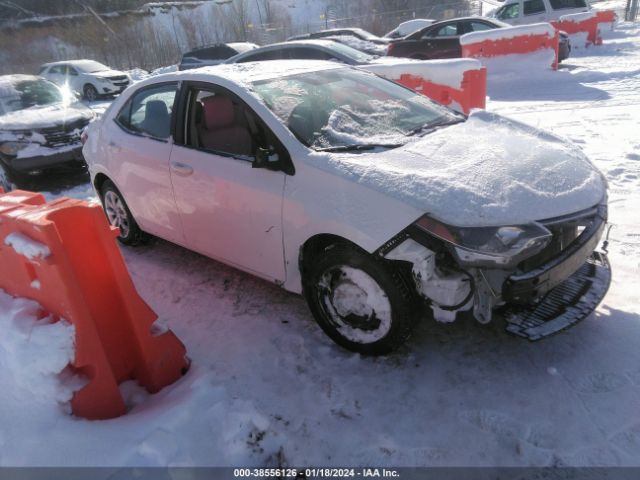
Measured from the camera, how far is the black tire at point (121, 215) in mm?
4584

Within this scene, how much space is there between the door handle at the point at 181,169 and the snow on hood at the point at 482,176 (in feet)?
4.08

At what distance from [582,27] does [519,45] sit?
6536 mm

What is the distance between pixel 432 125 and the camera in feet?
11.4

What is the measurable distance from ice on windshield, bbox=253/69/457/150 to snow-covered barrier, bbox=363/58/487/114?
4.18 metres

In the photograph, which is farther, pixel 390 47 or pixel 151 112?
pixel 390 47

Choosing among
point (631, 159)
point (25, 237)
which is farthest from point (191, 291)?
point (631, 159)

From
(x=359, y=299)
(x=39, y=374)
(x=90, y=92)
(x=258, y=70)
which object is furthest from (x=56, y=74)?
(x=359, y=299)

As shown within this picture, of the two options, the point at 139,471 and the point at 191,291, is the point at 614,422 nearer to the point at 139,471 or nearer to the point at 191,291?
the point at 139,471

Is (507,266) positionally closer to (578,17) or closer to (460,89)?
(460,89)

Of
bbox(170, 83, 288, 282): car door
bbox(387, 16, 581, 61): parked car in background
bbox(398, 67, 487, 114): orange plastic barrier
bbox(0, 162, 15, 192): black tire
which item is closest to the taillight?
bbox(387, 16, 581, 61): parked car in background

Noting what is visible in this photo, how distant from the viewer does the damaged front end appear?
2375mm

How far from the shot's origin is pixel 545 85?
11.6m

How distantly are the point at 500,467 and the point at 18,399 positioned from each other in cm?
230

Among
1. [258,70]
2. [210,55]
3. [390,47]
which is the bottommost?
[390,47]
